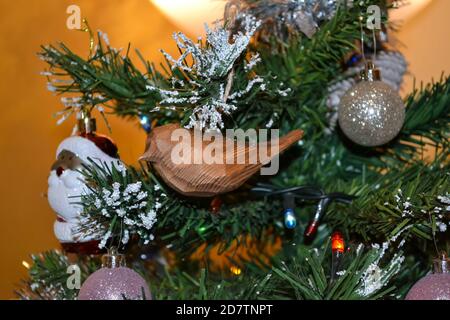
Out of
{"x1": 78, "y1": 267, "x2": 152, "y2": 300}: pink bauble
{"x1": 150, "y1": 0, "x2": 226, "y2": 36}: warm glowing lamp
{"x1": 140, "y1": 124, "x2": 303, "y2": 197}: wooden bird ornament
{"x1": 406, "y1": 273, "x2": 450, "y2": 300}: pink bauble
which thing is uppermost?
{"x1": 150, "y1": 0, "x2": 226, "y2": 36}: warm glowing lamp

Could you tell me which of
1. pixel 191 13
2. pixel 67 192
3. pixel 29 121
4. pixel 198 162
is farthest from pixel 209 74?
pixel 29 121

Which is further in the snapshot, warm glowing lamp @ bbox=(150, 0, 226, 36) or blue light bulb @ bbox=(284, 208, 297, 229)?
warm glowing lamp @ bbox=(150, 0, 226, 36)

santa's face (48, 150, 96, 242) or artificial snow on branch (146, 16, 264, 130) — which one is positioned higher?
artificial snow on branch (146, 16, 264, 130)

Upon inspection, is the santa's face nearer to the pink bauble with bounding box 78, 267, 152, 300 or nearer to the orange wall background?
the pink bauble with bounding box 78, 267, 152, 300

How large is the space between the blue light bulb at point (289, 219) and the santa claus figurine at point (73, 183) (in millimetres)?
155

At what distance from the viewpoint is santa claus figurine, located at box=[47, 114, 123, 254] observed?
576 mm

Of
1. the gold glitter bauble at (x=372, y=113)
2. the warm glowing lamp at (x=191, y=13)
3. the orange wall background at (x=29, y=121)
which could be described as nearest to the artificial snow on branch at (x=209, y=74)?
the gold glitter bauble at (x=372, y=113)

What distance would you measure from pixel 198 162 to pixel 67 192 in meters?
0.14

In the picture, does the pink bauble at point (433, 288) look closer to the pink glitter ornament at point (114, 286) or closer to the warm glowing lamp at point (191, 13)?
the pink glitter ornament at point (114, 286)

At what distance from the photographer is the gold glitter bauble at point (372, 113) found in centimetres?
61

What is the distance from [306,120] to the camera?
68 cm

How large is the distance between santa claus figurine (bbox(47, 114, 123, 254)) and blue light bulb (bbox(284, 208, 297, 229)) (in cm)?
15

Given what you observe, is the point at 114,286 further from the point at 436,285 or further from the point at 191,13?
the point at 191,13

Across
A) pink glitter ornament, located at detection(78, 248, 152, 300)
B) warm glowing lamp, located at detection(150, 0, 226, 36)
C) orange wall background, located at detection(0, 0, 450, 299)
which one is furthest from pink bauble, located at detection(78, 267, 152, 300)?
orange wall background, located at detection(0, 0, 450, 299)
